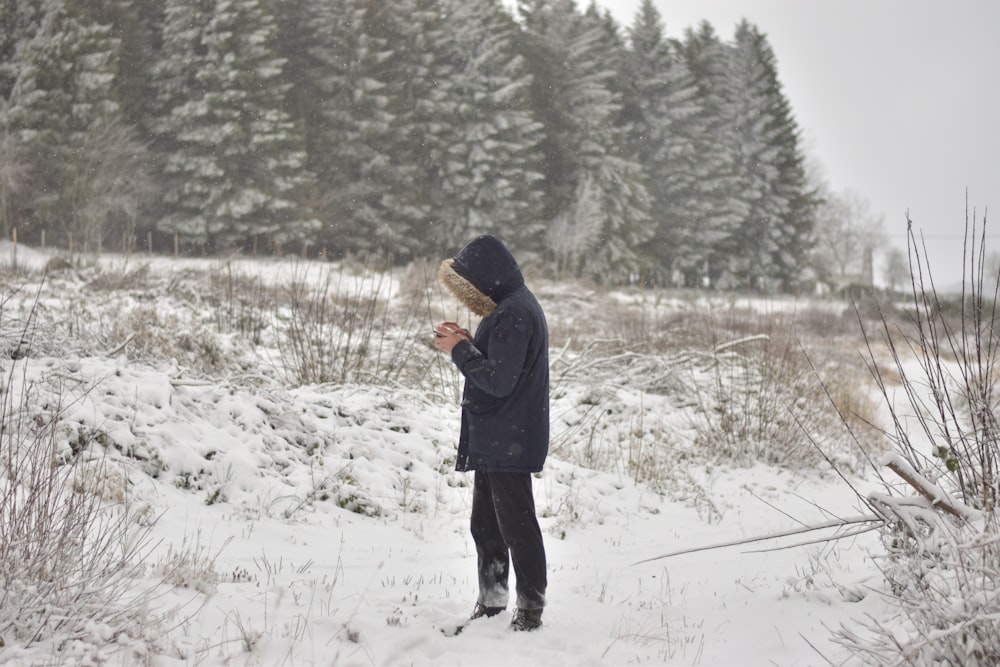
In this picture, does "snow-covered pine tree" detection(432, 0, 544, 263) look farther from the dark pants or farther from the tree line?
the dark pants

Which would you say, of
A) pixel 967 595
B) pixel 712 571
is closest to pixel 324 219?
pixel 712 571

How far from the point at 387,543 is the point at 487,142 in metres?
29.7

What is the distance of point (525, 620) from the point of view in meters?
3.79

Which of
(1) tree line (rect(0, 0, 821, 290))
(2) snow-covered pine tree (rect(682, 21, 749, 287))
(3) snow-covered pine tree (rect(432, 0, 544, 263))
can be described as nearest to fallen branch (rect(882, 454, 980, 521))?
(1) tree line (rect(0, 0, 821, 290))

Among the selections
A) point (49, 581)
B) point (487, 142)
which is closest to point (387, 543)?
point (49, 581)

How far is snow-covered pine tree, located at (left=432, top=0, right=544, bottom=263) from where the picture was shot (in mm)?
34031

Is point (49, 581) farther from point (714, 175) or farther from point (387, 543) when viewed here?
point (714, 175)

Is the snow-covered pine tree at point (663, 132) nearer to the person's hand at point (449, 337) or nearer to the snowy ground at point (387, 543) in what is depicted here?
the snowy ground at point (387, 543)

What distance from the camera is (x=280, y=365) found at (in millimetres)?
9680

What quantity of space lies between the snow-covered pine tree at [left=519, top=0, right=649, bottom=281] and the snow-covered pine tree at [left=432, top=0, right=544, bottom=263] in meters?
2.19

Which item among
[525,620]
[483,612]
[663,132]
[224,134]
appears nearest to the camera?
[525,620]

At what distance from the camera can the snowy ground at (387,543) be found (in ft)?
11.9

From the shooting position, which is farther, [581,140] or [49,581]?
[581,140]

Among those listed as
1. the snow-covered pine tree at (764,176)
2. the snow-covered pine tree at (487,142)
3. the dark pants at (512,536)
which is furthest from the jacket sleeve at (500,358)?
the snow-covered pine tree at (764,176)
